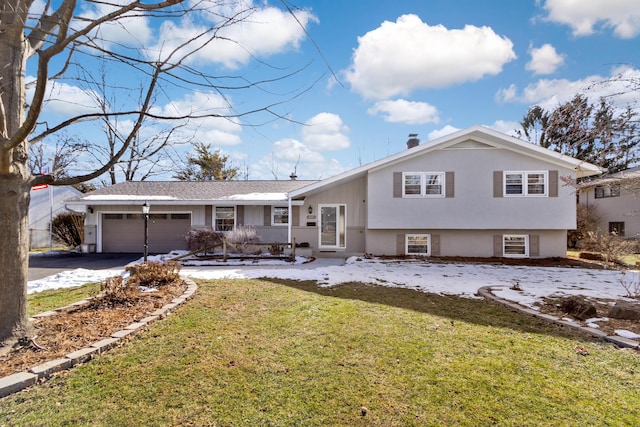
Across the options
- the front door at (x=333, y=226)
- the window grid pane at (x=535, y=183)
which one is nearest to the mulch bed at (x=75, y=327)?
the front door at (x=333, y=226)

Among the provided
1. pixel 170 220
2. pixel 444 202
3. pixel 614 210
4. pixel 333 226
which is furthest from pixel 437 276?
pixel 614 210

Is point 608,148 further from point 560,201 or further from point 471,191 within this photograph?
point 560,201

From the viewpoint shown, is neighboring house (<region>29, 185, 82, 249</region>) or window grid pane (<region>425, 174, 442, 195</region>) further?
neighboring house (<region>29, 185, 82, 249</region>)

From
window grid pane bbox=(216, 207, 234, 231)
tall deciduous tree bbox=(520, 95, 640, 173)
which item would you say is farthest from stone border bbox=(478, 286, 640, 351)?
window grid pane bbox=(216, 207, 234, 231)

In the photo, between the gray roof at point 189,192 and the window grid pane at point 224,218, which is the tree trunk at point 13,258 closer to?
the gray roof at point 189,192

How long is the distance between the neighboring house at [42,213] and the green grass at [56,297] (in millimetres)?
14294

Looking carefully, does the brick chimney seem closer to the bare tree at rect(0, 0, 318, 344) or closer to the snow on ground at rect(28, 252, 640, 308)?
the snow on ground at rect(28, 252, 640, 308)

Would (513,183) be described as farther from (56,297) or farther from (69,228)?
(69,228)

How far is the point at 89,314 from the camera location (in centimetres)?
470

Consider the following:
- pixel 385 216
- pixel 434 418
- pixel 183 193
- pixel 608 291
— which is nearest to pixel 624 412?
pixel 434 418

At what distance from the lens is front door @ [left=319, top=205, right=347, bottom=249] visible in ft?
45.4

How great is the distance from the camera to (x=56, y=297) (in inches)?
244

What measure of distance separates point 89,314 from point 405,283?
6483mm

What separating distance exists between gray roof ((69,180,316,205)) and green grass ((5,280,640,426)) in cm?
1035
